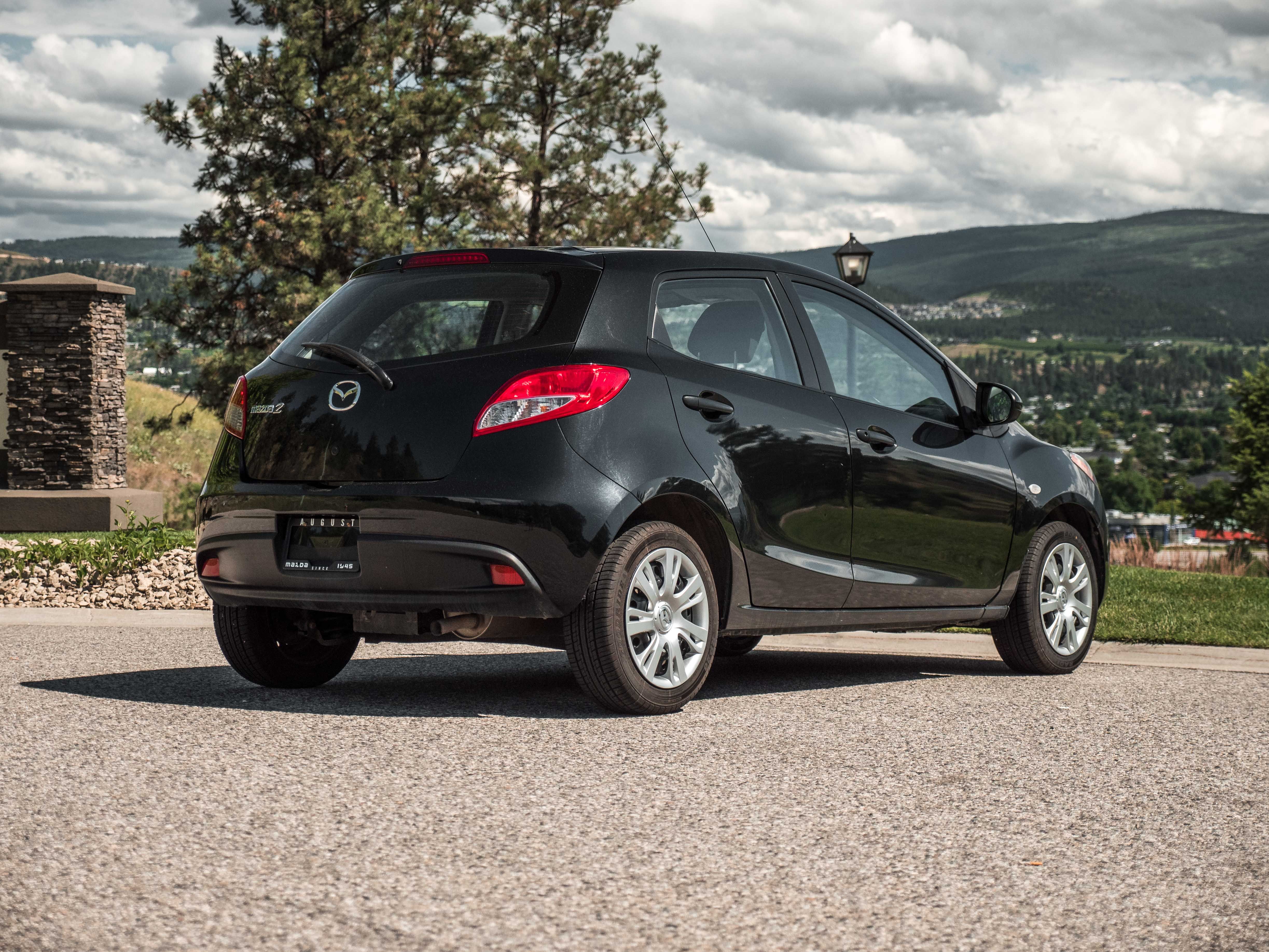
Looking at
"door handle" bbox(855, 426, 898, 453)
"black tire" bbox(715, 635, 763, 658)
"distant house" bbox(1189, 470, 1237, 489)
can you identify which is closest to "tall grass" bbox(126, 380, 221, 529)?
"black tire" bbox(715, 635, 763, 658)

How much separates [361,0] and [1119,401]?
175m

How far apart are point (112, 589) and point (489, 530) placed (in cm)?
681

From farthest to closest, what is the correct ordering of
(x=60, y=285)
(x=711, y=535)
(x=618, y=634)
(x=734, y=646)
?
(x=60, y=285) → (x=734, y=646) → (x=711, y=535) → (x=618, y=634)

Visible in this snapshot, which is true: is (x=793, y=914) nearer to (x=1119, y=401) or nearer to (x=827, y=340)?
(x=827, y=340)

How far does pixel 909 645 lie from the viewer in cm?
939

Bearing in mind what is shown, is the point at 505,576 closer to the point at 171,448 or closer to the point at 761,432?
the point at 761,432

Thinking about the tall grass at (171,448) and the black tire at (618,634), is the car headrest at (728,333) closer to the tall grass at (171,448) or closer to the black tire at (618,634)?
the black tire at (618,634)

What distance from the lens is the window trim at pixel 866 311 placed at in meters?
6.72

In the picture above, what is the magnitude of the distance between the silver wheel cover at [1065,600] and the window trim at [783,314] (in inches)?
74.9

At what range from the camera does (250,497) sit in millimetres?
5980

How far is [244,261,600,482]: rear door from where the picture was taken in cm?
563

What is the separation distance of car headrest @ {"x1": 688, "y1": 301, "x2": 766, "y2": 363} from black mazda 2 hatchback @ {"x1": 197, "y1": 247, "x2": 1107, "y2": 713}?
0.4 inches

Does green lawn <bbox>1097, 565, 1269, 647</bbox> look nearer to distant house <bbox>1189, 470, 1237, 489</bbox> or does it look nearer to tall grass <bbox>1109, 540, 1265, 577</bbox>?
tall grass <bbox>1109, 540, 1265, 577</bbox>

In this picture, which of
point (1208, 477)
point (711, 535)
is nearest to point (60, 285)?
point (711, 535)
